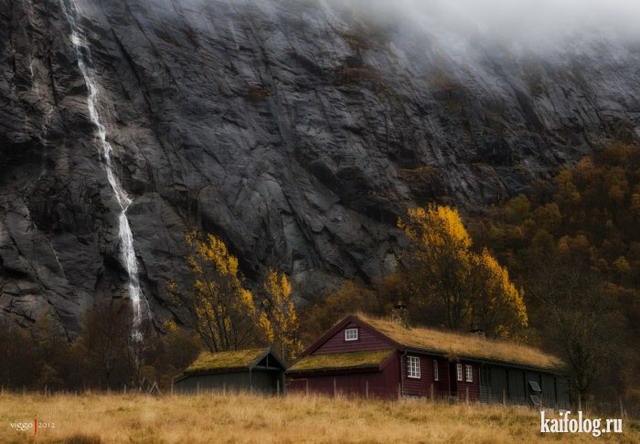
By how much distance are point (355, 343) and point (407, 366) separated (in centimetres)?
329

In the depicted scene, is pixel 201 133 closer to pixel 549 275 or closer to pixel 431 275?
pixel 431 275

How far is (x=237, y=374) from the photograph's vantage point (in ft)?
137

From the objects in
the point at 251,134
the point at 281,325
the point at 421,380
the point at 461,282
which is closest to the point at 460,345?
the point at 421,380

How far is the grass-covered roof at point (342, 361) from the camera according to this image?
40.7 metres

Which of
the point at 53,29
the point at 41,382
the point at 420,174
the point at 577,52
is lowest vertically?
the point at 41,382

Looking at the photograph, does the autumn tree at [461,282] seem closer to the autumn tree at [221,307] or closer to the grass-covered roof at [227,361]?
the autumn tree at [221,307]

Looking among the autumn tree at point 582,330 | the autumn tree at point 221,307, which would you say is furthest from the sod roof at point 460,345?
the autumn tree at point 221,307

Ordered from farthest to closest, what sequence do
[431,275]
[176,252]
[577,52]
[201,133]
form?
1. [577,52]
2. [201,133]
3. [176,252]
4. [431,275]

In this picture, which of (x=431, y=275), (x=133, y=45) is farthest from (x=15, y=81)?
(x=431, y=275)

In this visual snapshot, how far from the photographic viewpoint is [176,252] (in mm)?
77000

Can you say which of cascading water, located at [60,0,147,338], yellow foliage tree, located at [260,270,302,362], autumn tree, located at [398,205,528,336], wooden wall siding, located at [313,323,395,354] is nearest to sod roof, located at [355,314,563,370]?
wooden wall siding, located at [313,323,395,354]

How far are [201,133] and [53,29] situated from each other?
19.9 m

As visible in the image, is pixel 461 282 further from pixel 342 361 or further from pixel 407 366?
pixel 342 361

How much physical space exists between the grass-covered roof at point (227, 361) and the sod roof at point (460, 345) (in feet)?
20.2
